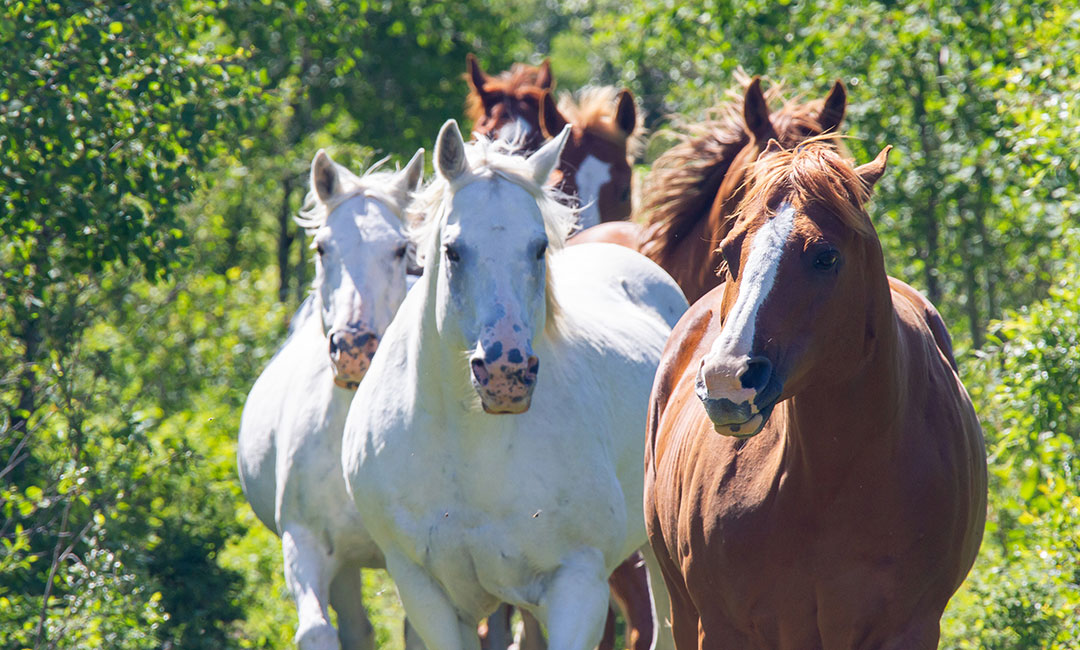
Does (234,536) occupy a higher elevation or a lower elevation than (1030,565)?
higher

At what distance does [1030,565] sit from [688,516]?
3381mm

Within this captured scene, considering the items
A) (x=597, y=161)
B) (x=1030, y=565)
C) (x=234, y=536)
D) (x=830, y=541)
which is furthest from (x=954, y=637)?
(x=234, y=536)

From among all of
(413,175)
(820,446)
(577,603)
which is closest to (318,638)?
(577,603)

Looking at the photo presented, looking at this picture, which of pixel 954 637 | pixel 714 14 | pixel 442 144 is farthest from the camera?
pixel 714 14

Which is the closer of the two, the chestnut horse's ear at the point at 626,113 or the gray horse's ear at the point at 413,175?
the gray horse's ear at the point at 413,175

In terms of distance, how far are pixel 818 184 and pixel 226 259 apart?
9.89 meters

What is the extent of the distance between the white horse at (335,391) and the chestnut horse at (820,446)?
75.6 inches

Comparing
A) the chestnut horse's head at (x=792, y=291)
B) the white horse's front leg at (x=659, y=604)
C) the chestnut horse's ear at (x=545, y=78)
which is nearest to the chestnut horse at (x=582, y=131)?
the chestnut horse's ear at (x=545, y=78)

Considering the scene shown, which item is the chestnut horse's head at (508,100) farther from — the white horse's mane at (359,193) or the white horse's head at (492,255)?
the white horse's head at (492,255)

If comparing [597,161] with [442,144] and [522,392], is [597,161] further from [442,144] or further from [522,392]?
[522,392]

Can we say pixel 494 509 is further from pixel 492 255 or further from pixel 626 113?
pixel 626 113

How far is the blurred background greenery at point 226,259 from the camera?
650 cm

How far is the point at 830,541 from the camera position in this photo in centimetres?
359

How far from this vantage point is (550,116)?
334 inches
